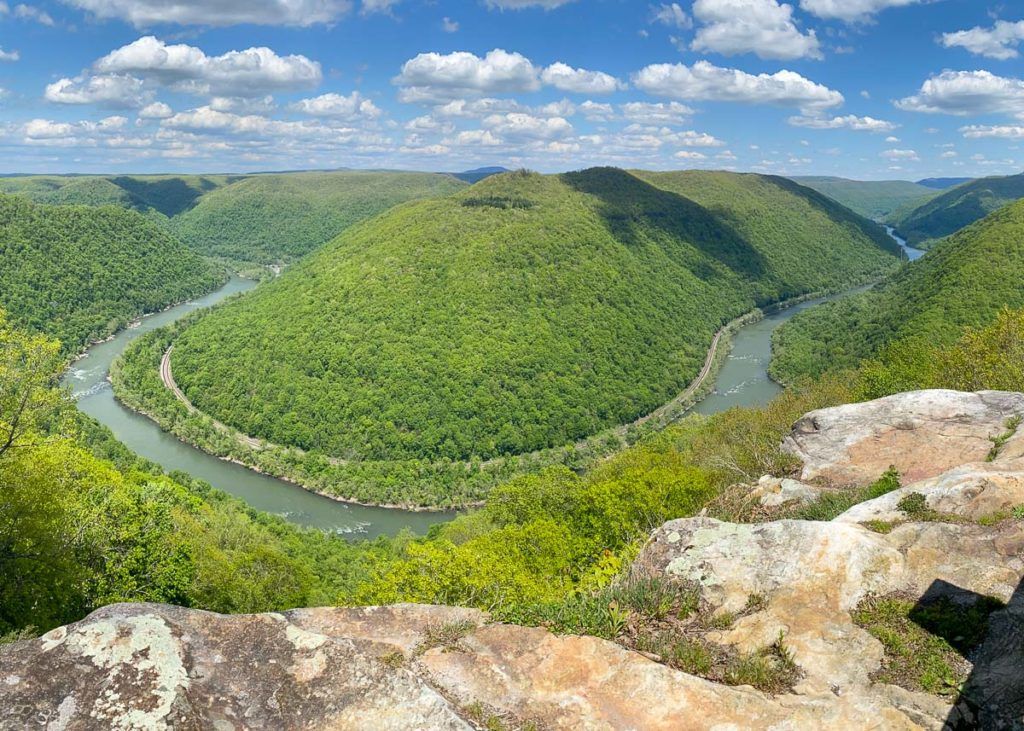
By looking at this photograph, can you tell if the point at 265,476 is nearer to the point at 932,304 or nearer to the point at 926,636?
the point at 926,636

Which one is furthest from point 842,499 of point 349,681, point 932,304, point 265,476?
point 932,304

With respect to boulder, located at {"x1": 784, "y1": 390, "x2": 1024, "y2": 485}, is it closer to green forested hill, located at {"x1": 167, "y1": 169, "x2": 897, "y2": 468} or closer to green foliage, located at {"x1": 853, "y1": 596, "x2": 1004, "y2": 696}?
green foliage, located at {"x1": 853, "y1": 596, "x2": 1004, "y2": 696}

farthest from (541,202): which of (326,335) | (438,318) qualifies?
(326,335)

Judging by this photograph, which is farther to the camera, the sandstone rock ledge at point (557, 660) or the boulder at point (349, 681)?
the sandstone rock ledge at point (557, 660)

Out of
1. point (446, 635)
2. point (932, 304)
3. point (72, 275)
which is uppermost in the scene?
point (932, 304)

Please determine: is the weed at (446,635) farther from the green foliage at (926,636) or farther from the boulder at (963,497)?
the boulder at (963,497)

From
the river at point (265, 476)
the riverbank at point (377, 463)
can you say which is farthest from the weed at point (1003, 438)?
the river at point (265, 476)

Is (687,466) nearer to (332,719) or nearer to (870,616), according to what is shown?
(870,616)
